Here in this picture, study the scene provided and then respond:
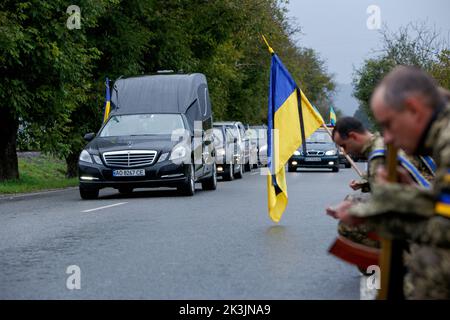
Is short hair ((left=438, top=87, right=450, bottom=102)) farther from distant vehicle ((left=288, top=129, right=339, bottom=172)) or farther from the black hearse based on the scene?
distant vehicle ((left=288, top=129, right=339, bottom=172))

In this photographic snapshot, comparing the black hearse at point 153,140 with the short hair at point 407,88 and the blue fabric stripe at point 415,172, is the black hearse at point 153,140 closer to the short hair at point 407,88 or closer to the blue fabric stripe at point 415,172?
the blue fabric stripe at point 415,172

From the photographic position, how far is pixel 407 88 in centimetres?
323

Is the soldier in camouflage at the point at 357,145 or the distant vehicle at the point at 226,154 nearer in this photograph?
the soldier in camouflage at the point at 357,145

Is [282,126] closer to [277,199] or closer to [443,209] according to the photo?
[277,199]

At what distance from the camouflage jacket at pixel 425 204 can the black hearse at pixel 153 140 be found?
14.5m

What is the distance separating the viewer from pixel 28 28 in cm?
2177

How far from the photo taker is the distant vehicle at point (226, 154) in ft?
92.7

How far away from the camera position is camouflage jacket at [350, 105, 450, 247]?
324 cm

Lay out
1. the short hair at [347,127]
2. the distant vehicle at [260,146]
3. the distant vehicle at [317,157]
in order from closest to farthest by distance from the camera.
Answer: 1. the short hair at [347,127]
2. the distant vehicle at [317,157]
3. the distant vehicle at [260,146]

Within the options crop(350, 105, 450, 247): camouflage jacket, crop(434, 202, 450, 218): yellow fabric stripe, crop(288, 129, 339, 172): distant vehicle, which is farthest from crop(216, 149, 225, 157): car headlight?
crop(434, 202, 450, 218): yellow fabric stripe

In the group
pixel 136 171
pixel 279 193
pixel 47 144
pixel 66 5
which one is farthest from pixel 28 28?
pixel 279 193

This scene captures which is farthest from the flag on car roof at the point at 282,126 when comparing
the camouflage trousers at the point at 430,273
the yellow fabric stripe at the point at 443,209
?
the yellow fabric stripe at the point at 443,209

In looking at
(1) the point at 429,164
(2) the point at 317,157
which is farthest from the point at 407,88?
(2) the point at 317,157

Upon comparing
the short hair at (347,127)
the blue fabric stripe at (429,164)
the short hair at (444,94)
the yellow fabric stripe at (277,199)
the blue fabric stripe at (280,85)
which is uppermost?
the blue fabric stripe at (280,85)
